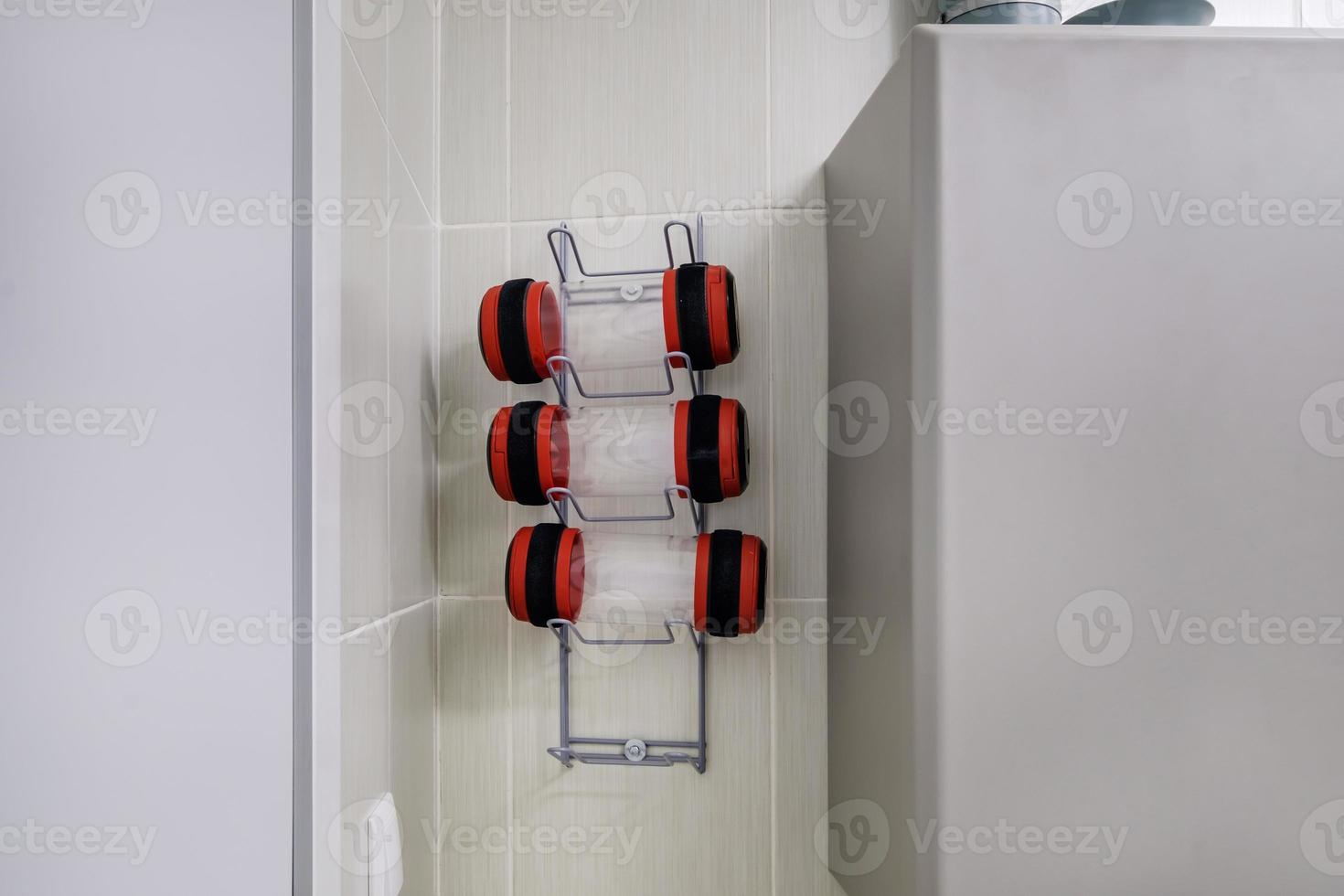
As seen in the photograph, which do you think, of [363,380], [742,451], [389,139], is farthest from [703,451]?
[389,139]

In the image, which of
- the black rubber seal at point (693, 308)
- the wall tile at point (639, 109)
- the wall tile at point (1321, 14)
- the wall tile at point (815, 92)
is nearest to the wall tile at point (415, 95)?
the wall tile at point (639, 109)

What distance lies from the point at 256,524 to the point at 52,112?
0.89 feet

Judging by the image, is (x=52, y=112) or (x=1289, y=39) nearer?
(x=52, y=112)

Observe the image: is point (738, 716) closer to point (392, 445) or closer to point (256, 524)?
point (392, 445)

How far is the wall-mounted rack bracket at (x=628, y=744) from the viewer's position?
3.61ft

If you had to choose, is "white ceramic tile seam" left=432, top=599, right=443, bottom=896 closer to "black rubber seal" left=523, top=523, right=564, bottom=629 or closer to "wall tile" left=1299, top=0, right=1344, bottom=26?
"black rubber seal" left=523, top=523, right=564, bottom=629

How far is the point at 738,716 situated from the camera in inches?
43.9

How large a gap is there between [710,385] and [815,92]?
0.42 metres

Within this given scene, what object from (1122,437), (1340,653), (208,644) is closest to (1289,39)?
(1122,437)

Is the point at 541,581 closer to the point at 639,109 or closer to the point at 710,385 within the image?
the point at 710,385

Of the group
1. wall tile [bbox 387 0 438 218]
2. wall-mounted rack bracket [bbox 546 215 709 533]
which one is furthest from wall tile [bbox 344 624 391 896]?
wall tile [bbox 387 0 438 218]

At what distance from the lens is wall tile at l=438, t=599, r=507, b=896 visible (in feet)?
3.71

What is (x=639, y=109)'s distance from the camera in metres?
1.17

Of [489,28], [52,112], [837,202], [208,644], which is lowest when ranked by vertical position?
[208,644]
